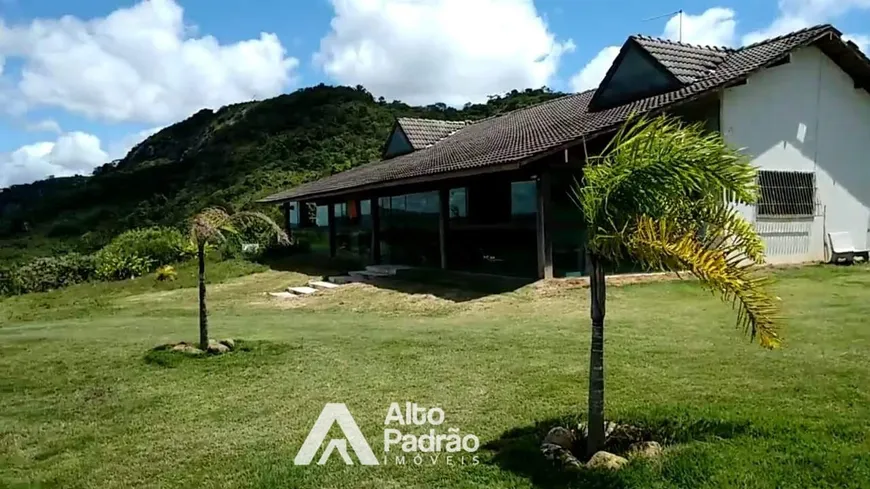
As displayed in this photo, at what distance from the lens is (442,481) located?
13.0 ft

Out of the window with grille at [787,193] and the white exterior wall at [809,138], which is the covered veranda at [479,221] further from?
the window with grille at [787,193]

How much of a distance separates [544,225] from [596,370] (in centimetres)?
844

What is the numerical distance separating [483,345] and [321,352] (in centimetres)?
186

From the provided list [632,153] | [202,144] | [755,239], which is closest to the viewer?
[632,153]

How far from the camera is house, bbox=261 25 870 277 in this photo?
12797 millimetres

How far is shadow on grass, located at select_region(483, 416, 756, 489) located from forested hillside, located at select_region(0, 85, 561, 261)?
1201 inches

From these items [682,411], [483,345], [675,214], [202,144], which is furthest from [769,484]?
[202,144]

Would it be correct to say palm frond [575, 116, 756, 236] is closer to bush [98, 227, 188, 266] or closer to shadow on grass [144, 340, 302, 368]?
shadow on grass [144, 340, 302, 368]

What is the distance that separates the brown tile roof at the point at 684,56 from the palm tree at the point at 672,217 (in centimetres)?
1082

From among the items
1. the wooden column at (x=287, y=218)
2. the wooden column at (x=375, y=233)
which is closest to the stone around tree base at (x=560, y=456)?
the wooden column at (x=375, y=233)

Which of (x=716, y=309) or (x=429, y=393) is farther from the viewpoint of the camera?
(x=716, y=309)

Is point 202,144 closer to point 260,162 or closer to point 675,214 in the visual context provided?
point 260,162

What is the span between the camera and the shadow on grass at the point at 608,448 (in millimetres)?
3770

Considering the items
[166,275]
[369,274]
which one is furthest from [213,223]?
[166,275]
